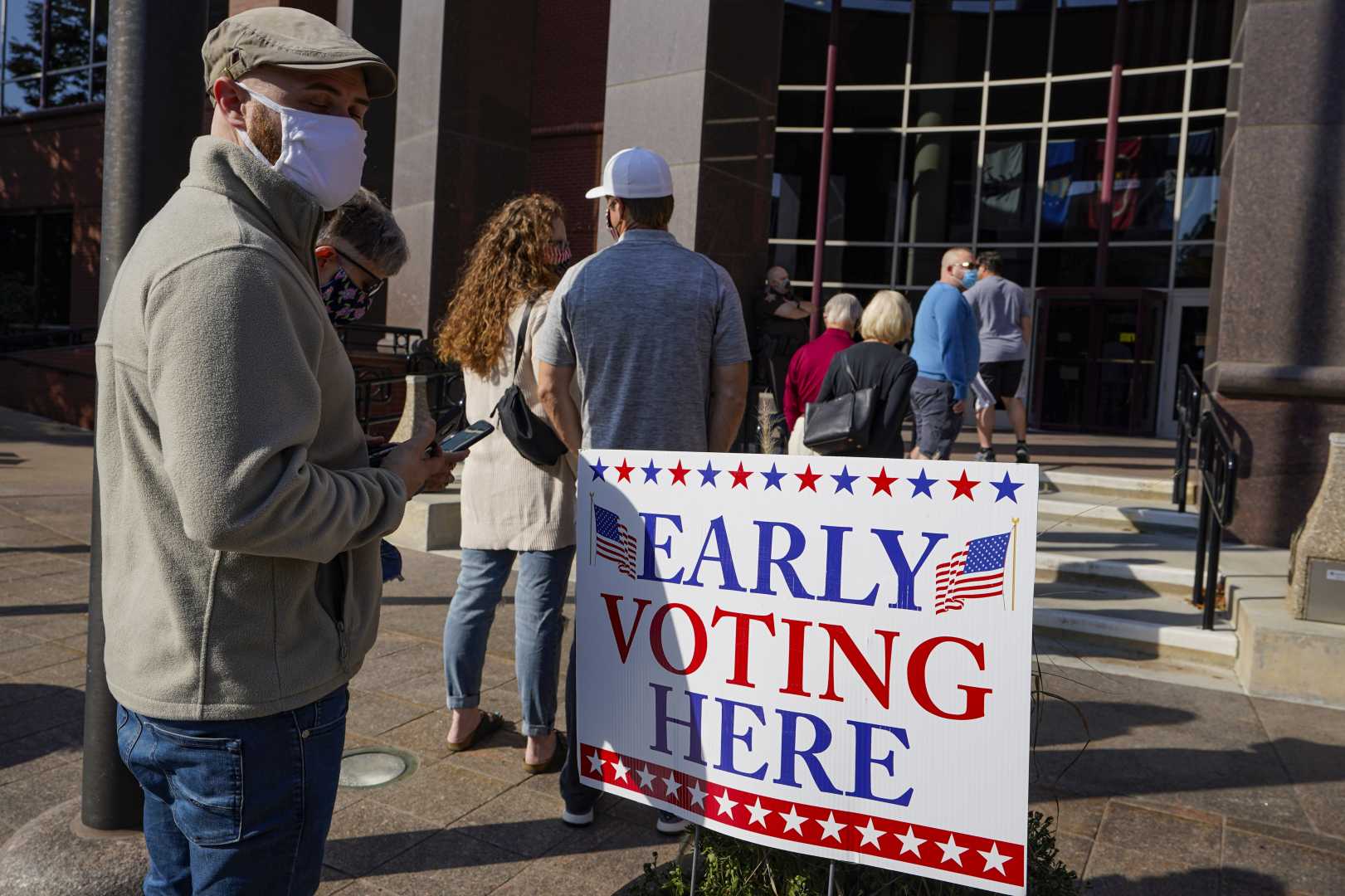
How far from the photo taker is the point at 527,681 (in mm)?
3682

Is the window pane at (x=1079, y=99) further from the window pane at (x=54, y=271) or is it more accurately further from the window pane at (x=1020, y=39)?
the window pane at (x=54, y=271)

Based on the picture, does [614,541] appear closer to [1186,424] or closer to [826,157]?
[1186,424]

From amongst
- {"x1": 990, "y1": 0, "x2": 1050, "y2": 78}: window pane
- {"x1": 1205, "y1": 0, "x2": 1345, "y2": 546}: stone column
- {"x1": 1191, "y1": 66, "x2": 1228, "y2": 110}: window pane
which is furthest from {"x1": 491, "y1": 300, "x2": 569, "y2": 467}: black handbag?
{"x1": 990, "y1": 0, "x2": 1050, "y2": 78}: window pane

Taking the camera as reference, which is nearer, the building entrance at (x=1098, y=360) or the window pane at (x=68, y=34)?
the building entrance at (x=1098, y=360)

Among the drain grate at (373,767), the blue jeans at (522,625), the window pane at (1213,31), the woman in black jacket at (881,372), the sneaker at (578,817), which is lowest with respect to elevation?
the drain grate at (373,767)

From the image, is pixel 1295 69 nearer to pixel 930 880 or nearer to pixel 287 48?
pixel 930 880

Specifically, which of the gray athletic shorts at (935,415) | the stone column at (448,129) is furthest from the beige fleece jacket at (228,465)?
the stone column at (448,129)

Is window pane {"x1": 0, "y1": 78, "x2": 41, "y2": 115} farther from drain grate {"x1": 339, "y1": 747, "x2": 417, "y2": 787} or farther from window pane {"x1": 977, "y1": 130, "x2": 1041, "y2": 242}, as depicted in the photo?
drain grate {"x1": 339, "y1": 747, "x2": 417, "y2": 787}

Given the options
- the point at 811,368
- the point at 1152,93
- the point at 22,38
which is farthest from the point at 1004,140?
the point at 22,38

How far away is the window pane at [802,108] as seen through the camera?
1995 cm

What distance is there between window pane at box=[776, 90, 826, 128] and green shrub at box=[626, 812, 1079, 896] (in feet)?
62.0

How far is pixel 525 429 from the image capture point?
11.9ft

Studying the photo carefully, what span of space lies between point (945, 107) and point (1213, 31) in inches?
177

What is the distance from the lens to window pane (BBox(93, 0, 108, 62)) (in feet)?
78.1
